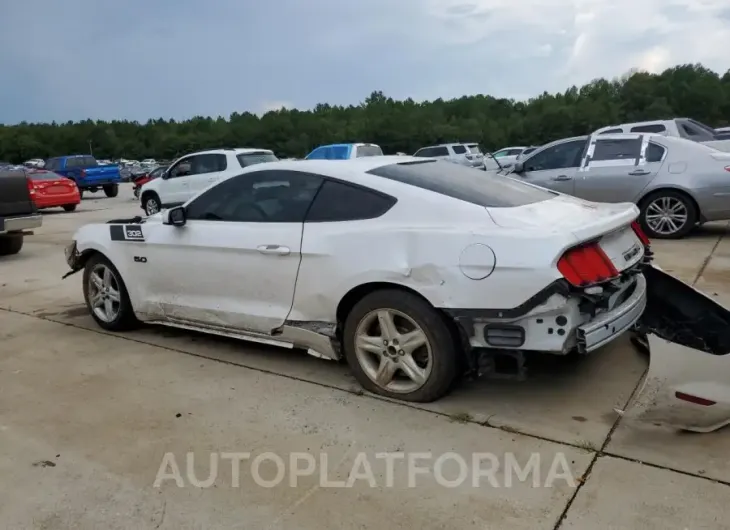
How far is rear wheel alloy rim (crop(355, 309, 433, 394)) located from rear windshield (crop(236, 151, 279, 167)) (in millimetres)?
11976

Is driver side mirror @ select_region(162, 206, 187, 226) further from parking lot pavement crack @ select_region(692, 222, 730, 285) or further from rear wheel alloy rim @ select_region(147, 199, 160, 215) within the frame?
rear wheel alloy rim @ select_region(147, 199, 160, 215)

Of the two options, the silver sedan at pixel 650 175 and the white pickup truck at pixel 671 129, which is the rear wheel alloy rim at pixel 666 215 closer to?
the silver sedan at pixel 650 175

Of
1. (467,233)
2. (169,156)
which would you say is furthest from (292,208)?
(169,156)

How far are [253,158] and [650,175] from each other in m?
9.36

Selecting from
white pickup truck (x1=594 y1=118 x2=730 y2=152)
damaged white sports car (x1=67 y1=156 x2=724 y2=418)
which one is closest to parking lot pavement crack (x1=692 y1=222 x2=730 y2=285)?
damaged white sports car (x1=67 y1=156 x2=724 y2=418)

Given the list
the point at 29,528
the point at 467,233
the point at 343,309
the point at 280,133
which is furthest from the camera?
the point at 280,133

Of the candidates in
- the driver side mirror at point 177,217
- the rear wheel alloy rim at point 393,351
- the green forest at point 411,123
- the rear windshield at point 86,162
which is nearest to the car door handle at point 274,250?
the rear wheel alloy rim at point 393,351

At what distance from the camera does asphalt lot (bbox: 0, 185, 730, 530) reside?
2.89 m

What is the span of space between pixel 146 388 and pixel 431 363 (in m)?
1.97

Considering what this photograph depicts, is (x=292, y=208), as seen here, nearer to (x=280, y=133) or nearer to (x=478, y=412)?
(x=478, y=412)

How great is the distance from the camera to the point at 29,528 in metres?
2.89

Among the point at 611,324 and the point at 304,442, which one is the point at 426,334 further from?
the point at 611,324

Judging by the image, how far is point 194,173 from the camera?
53.9 ft

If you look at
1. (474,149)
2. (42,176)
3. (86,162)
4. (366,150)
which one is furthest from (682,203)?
(86,162)
